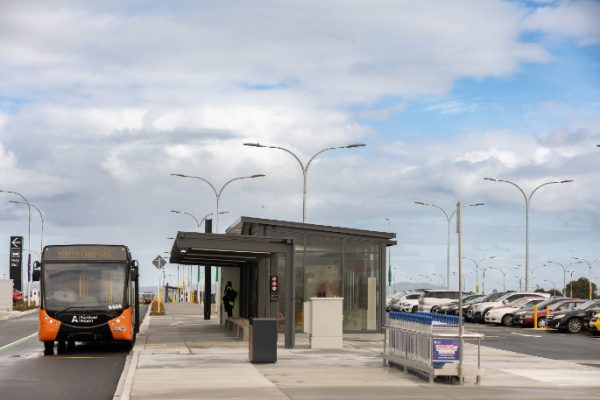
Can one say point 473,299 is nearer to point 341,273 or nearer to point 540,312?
point 540,312

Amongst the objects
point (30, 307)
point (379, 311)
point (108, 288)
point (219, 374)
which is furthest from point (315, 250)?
point (30, 307)

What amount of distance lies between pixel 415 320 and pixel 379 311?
18688 millimetres

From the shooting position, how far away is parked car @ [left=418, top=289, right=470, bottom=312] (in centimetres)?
6162

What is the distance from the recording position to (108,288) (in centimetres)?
2806

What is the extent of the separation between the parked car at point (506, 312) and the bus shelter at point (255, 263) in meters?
14.4

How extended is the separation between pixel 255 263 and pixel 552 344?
10356mm

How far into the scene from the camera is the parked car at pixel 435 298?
61.6 metres

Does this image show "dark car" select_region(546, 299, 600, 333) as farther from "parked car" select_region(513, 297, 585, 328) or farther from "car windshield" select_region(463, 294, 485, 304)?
"car windshield" select_region(463, 294, 485, 304)

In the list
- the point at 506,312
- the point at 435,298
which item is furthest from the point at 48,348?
the point at 435,298

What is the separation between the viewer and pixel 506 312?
51.7 metres

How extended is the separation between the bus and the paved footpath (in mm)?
1216

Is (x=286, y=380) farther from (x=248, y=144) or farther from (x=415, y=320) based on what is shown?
(x=248, y=144)

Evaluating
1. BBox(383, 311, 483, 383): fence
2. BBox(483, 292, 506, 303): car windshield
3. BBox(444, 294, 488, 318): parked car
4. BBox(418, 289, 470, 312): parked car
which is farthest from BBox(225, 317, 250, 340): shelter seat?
BBox(418, 289, 470, 312): parked car

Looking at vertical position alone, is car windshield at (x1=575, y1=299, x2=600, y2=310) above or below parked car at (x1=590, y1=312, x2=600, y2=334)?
above
